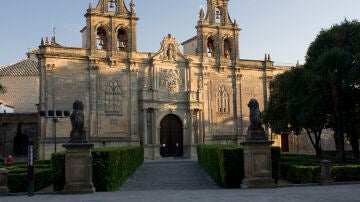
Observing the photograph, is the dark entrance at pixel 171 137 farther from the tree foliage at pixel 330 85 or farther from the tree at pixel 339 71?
the tree at pixel 339 71

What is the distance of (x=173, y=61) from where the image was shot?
4116cm

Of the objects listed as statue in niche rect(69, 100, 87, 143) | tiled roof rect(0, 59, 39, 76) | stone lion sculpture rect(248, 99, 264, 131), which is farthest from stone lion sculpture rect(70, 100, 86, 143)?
tiled roof rect(0, 59, 39, 76)

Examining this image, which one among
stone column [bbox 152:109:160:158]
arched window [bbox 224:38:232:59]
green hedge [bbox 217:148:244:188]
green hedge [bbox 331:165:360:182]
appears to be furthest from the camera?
arched window [bbox 224:38:232:59]

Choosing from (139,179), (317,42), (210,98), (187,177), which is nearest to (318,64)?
(317,42)

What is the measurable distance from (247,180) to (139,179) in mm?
8220

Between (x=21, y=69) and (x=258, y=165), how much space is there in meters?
49.4

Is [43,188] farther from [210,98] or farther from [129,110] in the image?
[210,98]

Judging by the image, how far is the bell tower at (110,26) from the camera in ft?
127

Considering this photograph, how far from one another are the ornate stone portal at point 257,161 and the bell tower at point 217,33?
25851 millimetres

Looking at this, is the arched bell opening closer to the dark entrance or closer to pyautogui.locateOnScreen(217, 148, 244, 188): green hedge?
the dark entrance

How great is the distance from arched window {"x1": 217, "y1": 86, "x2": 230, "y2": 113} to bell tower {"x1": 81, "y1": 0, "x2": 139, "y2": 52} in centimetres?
984

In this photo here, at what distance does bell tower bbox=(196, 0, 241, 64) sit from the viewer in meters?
43.4

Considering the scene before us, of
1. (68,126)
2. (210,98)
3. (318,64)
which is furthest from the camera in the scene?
(210,98)

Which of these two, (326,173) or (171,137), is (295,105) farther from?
(326,173)
